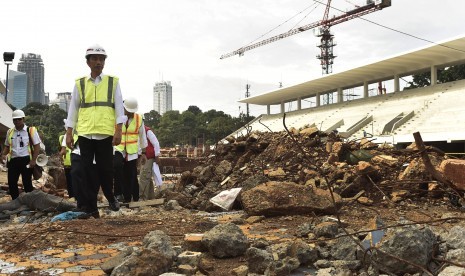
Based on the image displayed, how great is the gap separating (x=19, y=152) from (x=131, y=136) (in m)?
1.79

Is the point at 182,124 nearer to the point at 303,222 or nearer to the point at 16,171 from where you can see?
the point at 16,171

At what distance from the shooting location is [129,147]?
6793 mm

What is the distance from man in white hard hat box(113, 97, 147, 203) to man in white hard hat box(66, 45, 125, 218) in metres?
1.78

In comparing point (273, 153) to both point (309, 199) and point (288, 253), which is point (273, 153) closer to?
point (309, 199)

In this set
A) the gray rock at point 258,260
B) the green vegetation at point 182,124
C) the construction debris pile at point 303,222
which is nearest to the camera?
the construction debris pile at point 303,222

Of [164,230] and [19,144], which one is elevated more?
[19,144]

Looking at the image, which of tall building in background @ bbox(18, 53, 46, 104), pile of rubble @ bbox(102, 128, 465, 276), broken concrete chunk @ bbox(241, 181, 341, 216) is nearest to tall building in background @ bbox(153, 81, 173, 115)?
tall building in background @ bbox(18, 53, 46, 104)

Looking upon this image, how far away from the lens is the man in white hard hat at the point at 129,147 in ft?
22.1

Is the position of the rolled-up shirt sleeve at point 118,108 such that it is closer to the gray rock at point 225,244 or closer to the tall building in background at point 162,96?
the gray rock at point 225,244

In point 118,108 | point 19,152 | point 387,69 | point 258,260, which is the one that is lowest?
point 258,260

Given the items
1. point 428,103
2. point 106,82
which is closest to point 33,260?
point 106,82

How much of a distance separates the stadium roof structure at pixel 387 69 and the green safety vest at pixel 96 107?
2774 cm

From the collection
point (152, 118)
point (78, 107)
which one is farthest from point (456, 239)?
point (152, 118)

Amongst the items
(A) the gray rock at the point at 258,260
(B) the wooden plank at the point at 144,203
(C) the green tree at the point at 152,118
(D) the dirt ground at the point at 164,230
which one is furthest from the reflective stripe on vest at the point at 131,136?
(C) the green tree at the point at 152,118
